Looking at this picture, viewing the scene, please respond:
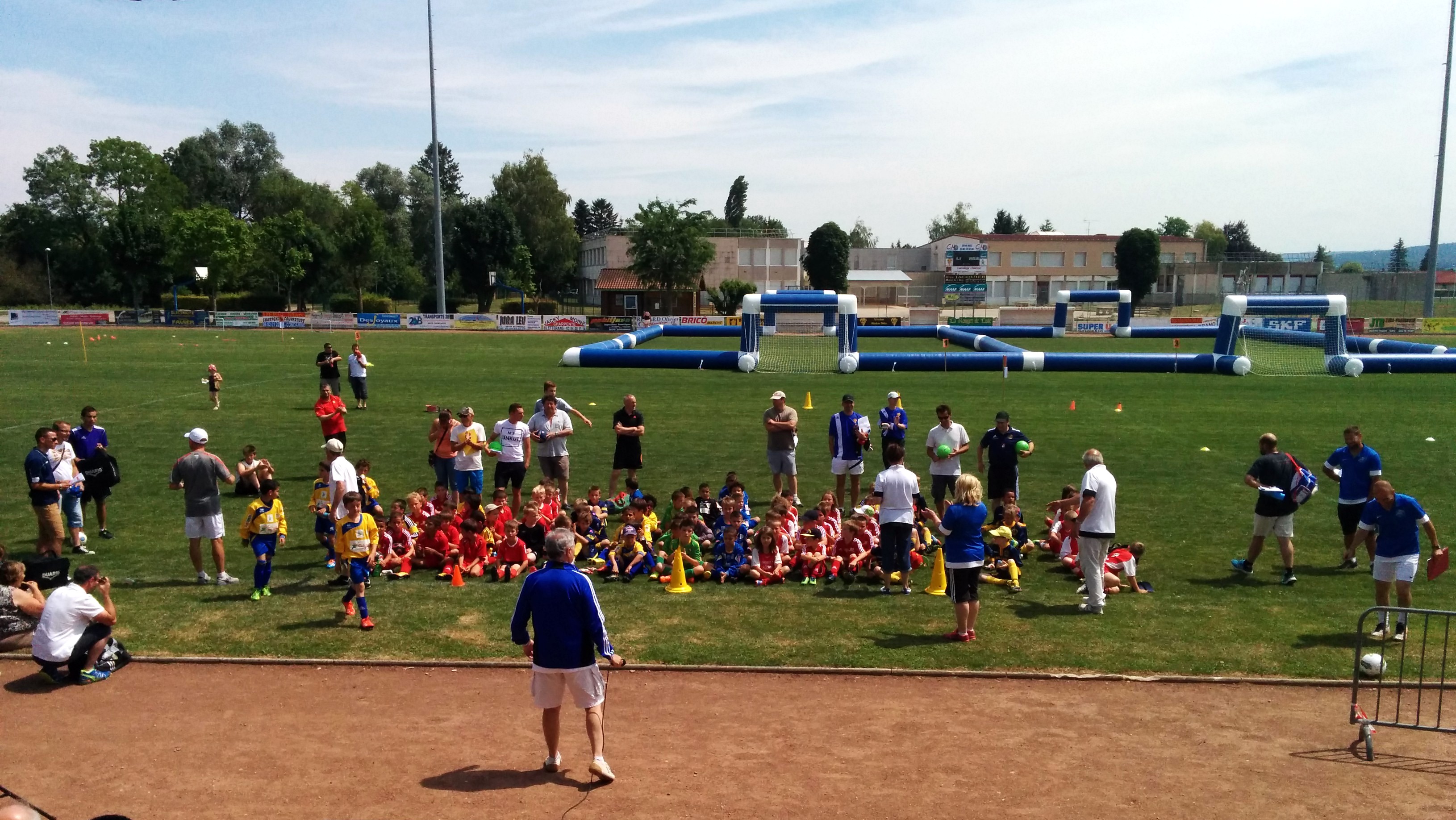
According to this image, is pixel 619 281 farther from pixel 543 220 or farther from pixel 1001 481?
pixel 1001 481

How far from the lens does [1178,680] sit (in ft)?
25.8

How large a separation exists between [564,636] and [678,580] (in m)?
4.31

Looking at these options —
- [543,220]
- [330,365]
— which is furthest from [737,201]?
[330,365]

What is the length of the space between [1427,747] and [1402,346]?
37.6 metres

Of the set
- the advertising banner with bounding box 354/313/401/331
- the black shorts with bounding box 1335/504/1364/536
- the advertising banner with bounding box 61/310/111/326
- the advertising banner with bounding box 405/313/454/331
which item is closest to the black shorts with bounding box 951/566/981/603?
the black shorts with bounding box 1335/504/1364/536

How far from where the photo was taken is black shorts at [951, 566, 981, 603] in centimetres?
852

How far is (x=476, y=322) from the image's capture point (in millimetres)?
61375

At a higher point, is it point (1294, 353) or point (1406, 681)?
point (1294, 353)

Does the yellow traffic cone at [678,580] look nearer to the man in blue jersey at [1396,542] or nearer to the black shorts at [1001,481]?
the black shorts at [1001,481]

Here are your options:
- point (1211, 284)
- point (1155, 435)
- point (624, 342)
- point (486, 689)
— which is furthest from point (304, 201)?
point (486, 689)

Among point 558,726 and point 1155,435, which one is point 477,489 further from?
point 1155,435

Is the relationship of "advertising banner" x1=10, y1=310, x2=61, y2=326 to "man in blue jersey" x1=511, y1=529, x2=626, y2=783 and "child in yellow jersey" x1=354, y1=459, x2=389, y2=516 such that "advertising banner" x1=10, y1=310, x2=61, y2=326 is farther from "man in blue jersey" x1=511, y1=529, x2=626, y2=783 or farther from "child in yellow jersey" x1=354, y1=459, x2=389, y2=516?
"man in blue jersey" x1=511, y1=529, x2=626, y2=783

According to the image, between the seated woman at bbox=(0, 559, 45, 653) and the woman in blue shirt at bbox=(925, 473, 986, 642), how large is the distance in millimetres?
7760

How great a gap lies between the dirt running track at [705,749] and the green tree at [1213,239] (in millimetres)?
A: 110044
